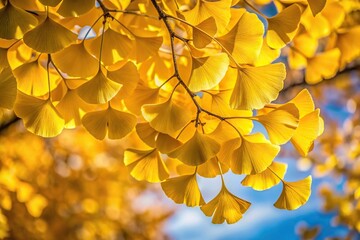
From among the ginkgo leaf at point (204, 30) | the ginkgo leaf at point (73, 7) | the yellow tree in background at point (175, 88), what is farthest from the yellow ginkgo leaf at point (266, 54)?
the ginkgo leaf at point (73, 7)

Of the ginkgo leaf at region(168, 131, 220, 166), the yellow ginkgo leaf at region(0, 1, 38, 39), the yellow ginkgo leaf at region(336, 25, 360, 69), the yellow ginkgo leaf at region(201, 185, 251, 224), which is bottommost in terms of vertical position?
the yellow ginkgo leaf at region(201, 185, 251, 224)

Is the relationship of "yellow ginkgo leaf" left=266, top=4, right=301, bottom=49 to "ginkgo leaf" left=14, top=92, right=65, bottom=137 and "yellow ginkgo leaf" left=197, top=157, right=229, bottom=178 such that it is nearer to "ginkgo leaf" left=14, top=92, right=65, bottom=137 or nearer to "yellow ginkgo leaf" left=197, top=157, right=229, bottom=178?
"yellow ginkgo leaf" left=197, top=157, right=229, bottom=178

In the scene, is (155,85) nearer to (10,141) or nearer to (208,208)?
(208,208)

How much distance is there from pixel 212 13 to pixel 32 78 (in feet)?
0.74

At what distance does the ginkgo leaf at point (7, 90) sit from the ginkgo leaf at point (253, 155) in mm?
241

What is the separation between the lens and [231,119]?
0.46 metres

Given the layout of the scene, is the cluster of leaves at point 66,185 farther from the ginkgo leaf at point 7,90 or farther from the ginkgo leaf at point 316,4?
the ginkgo leaf at point 316,4

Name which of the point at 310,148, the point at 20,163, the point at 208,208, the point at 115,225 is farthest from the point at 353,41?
the point at 115,225

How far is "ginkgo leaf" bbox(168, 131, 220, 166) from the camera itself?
434 mm

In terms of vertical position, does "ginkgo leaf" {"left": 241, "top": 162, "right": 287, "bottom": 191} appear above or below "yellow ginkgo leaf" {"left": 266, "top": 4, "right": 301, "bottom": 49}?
below

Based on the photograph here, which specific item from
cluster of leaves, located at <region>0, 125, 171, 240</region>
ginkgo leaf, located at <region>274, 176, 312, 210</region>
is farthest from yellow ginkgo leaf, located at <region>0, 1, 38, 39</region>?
cluster of leaves, located at <region>0, 125, 171, 240</region>

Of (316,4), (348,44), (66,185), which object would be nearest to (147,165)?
(316,4)

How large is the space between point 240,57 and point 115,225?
289 centimetres

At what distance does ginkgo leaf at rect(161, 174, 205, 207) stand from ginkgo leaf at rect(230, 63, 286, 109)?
0.39 ft
